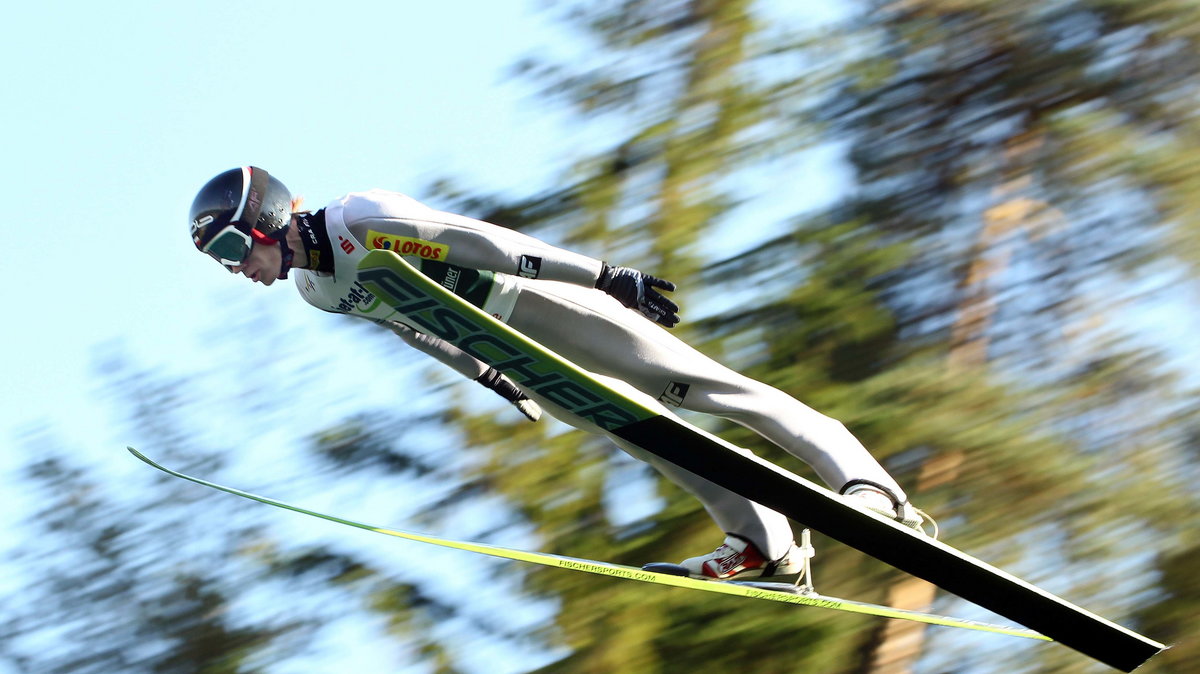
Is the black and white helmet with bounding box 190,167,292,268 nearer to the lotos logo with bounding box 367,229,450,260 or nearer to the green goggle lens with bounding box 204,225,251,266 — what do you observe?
the green goggle lens with bounding box 204,225,251,266

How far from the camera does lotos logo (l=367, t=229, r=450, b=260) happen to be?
3783 mm

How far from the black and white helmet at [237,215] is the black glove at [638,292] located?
3.29 ft

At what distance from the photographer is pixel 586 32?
782cm

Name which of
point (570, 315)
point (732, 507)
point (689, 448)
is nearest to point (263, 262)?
point (570, 315)

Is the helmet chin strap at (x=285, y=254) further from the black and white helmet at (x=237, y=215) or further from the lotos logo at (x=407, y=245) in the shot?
the lotos logo at (x=407, y=245)

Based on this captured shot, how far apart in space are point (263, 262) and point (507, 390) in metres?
1.00

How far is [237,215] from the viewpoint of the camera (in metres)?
3.93

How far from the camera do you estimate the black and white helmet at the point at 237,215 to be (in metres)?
3.92

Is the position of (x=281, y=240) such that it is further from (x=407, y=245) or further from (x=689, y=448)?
(x=689, y=448)

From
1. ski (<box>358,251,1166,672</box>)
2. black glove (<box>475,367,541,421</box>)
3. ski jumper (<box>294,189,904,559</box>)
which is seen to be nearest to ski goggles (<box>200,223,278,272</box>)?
ski jumper (<box>294,189,904,559</box>)

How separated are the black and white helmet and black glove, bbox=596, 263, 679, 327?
39.5 inches

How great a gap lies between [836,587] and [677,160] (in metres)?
2.74

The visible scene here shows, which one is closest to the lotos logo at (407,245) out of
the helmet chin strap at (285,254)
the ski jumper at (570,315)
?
the ski jumper at (570,315)

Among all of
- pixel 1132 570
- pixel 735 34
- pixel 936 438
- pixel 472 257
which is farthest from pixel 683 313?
pixel 472 257
